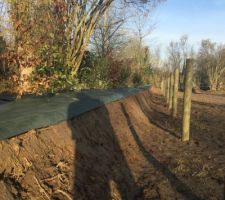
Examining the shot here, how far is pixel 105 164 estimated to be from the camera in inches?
241

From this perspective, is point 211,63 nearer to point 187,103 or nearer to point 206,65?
point 206,65

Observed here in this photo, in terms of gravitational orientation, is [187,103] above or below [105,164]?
above

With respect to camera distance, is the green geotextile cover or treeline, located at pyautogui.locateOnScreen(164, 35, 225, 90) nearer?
the green geotextile cover

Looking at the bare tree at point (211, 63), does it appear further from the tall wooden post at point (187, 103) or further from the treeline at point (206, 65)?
the tall wooden post at point (187, 103)

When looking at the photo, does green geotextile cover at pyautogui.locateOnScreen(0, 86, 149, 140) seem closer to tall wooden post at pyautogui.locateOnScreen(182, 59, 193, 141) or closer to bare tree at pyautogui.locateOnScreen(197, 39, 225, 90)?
tall wooden post at pyautogui.locateOnScreen(182, 59, 193, 141)

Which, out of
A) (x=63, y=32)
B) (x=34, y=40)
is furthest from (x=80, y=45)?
(x=34, y=40)

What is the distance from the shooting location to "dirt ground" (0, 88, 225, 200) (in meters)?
4.45

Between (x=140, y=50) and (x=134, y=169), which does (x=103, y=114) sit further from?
(x=140, y=50)

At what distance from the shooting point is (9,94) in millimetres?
11055

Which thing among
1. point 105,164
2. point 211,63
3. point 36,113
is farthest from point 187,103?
point 211,63

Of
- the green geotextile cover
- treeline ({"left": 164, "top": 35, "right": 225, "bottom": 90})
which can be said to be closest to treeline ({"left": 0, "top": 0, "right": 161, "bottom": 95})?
the green geotextile cover

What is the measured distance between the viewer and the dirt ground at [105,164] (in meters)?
4.45

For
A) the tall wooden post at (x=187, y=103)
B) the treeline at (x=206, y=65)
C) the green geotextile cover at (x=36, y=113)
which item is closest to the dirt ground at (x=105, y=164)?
the green geotextile cover at (x=36, y=113)

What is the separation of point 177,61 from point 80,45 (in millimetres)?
66230
